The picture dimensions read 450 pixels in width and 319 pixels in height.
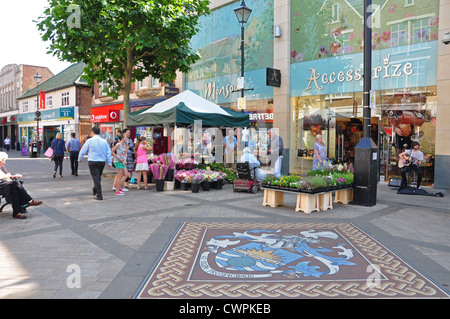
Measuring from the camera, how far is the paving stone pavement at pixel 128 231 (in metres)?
3.86

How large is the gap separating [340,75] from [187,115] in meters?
6.56

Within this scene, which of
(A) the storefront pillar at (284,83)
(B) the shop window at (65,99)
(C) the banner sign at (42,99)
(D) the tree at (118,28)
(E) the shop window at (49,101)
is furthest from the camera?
(E) the shop window at (49,101)

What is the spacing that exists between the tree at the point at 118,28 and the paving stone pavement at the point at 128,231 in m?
4.99

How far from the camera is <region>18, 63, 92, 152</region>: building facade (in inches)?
1316

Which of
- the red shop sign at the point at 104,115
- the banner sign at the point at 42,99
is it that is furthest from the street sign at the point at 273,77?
the banner sign at the point at 42,99

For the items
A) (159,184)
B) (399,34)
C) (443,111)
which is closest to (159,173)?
(159,184)

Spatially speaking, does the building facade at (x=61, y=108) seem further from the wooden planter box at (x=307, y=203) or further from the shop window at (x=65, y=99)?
the wooden planter box at (x=307, y=203)

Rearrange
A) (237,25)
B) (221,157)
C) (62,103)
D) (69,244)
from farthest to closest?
(62,103), (237,25), (221,157), (69,244)

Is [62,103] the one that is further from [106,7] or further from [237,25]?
[106,7]

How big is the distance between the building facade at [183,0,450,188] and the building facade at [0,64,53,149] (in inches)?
1530

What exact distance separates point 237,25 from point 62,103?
24812 millimetres

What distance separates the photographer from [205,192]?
10633 mm
